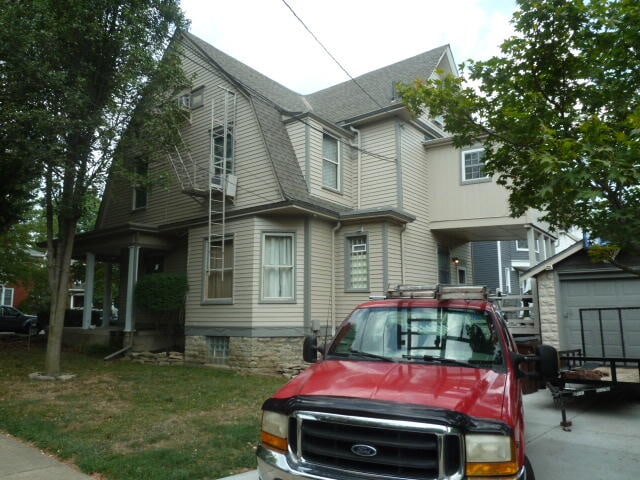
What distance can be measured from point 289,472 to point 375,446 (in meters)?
0.64

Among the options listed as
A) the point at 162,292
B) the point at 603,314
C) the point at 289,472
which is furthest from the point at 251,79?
the point at 289,472

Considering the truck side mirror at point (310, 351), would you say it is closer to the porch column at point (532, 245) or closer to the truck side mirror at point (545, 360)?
the truck side mirror at point (545, 360)

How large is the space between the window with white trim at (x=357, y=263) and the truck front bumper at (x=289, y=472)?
35.3ft

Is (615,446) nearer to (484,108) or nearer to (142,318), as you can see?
(484,108)

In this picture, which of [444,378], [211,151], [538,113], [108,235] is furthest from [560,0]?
[108,235]

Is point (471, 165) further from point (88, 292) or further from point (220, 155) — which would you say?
point (88, 292)

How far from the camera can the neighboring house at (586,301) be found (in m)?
11.9

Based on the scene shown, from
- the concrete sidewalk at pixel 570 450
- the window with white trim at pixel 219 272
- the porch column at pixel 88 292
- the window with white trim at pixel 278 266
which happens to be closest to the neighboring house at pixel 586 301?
the concrete sidewalk at pixel 570 450

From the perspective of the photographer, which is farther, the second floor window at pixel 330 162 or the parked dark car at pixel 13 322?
the parked dark car at pixel 13 322

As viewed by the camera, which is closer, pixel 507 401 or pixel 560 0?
pixel 507 401

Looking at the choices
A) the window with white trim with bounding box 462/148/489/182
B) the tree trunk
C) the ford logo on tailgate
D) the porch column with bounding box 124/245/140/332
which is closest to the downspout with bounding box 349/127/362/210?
the window with white trim with bounding box 462/148/489/182

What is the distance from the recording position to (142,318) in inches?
655

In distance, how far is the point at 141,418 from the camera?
6.95 meters

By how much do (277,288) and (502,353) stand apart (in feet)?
31.6
